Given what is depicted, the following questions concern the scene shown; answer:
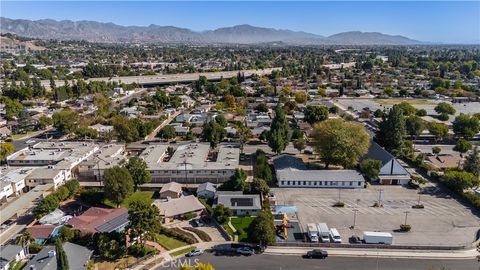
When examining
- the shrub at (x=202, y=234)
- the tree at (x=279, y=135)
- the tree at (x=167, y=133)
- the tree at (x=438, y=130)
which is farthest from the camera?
the tree at (x=167, y=133)

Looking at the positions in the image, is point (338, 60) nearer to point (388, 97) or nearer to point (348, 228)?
point (388, 97)

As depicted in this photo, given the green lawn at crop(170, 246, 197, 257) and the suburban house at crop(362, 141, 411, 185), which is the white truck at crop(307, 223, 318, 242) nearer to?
the green lawn at crop(170, 246, 197, 257)

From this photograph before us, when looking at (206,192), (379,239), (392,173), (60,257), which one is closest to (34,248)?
(60,257)

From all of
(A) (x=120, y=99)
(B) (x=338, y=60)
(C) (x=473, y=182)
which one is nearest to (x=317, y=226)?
(C) (x=473, y=182)

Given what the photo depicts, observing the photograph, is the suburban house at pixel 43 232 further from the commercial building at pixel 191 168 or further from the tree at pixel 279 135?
the tree at pixel 279 135

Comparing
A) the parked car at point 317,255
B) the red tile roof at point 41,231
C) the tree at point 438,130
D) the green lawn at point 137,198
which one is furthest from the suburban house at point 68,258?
the tree at point 438,130

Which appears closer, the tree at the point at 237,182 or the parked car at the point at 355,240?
the parked car at the point at 355,240
